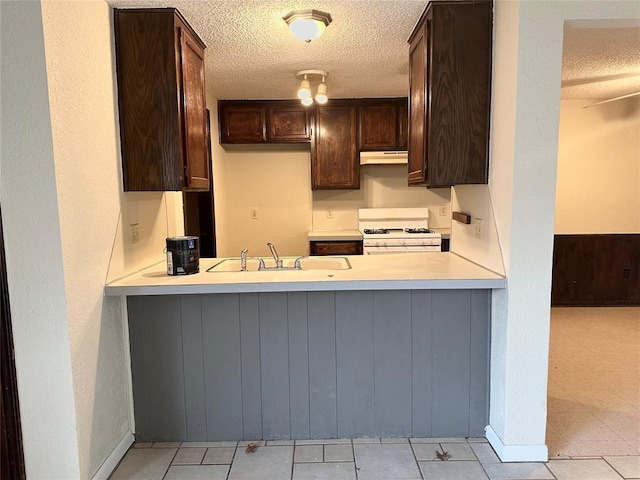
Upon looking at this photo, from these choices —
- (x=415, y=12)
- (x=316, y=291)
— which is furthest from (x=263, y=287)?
(x=415, y=12)

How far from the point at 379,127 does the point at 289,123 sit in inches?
36.4

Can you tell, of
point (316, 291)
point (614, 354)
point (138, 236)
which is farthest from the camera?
point (614, 354)

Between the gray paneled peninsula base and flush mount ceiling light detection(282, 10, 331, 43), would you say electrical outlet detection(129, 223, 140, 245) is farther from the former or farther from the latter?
flush mount ceiling light detection(282, 10, 331, 43)

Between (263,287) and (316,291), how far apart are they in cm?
30

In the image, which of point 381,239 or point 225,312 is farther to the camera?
point 381,239

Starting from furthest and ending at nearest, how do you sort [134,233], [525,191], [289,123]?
1. [289,123]
2. [134,233]
3. [525,191]

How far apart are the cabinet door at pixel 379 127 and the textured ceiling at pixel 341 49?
214mm

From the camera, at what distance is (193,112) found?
7.65 feet

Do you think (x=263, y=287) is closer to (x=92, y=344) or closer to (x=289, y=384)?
(x=289, y=384)

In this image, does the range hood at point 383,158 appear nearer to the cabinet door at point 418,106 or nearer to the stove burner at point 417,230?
the stove burner at point 417,230

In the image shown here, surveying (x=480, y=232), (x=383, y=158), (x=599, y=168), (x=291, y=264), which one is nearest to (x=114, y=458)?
(x=291, y=264)

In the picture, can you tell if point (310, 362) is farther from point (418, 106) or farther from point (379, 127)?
point (379, 127)

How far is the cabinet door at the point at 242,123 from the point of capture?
4.18m

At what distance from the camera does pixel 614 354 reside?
3.28 meters
